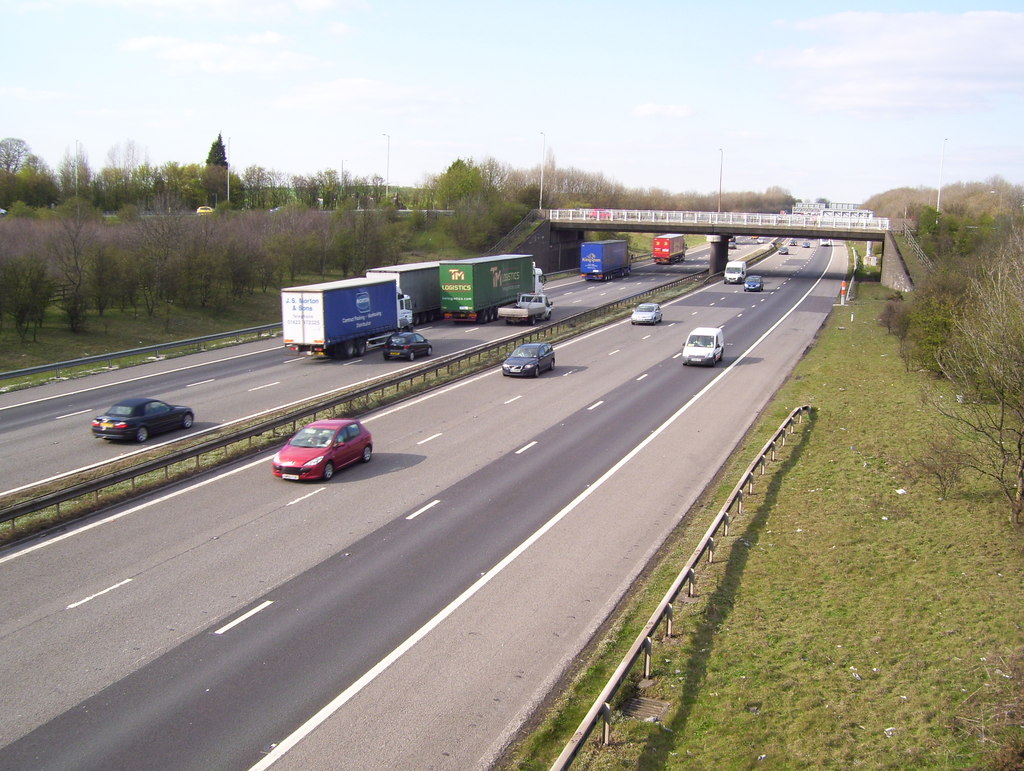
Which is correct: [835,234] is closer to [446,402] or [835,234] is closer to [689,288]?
[689,288]

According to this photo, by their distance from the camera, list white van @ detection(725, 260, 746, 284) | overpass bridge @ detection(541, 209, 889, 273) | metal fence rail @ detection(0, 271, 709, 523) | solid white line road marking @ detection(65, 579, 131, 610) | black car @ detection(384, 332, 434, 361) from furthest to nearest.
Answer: white van @ detection(725, 260, 746, 284)
overpass bridge @ detection(541, 209, 889, 273)
black car @ detection(384, 332, 434, 361)
metal fence rail @ detection(0, 271, 709, 523)
solid white line road marking @ detection(65, 579, 131, 610)

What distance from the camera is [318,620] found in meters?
13.5

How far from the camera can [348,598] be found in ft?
47.2

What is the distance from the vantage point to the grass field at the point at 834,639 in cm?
974

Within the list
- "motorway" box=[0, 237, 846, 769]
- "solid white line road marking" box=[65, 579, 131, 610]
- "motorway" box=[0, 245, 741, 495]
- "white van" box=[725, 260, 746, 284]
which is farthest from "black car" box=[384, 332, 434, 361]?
"white van" box=[725, 260, 746, 284]

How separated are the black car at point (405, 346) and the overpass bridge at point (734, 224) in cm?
4612

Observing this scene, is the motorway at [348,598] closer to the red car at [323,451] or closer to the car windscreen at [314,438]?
the red car at [323,451]

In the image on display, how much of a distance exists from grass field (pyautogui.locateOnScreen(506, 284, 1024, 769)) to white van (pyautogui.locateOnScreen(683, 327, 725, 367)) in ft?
52.4

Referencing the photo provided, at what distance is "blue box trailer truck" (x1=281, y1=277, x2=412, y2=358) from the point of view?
124 ft

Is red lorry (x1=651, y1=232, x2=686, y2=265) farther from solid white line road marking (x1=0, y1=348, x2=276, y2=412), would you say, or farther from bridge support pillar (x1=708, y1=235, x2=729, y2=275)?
solid white line road marking (x1=0, y1=348, x2=276, y2=412)

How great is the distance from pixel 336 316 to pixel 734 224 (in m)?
52.7

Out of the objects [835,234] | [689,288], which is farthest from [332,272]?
[835,234]

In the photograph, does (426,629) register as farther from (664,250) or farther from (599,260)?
(664,250)

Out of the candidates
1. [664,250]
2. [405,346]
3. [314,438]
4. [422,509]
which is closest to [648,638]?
[422,509]
